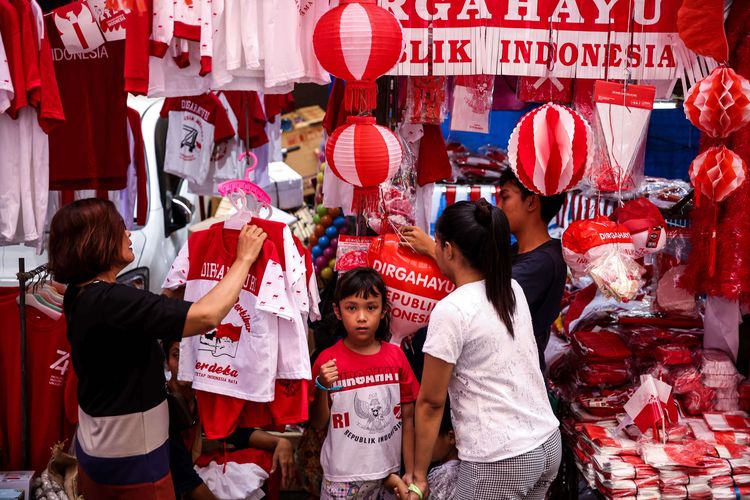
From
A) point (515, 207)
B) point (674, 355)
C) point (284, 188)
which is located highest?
point (515, 207)

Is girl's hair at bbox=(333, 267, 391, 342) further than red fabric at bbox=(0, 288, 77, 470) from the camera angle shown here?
No

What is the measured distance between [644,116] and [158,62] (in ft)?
7.50

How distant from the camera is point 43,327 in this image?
408cm

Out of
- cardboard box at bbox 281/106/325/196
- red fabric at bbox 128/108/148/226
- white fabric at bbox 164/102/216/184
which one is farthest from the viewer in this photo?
cardboard box at bbox 281/106/325/196

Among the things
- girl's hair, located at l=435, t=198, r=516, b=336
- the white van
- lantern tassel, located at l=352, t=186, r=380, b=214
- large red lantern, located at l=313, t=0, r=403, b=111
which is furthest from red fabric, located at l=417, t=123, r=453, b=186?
the white van

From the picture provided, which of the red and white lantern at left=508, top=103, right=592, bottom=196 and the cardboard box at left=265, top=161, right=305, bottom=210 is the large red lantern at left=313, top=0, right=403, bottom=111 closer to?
the red and white lantern at left=508, top=103, right=592, bottom=196

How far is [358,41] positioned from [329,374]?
4.67 feet

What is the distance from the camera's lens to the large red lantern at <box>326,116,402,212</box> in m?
3.59

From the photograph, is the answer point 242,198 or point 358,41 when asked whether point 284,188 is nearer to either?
point 242,198

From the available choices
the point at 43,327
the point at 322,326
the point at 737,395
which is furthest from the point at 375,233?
the point at 737,395

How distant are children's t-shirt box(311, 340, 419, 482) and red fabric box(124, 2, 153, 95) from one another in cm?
150

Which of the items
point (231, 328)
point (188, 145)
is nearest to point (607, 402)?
point (231, 328)

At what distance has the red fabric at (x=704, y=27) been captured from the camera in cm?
378

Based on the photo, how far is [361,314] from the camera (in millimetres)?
3641
